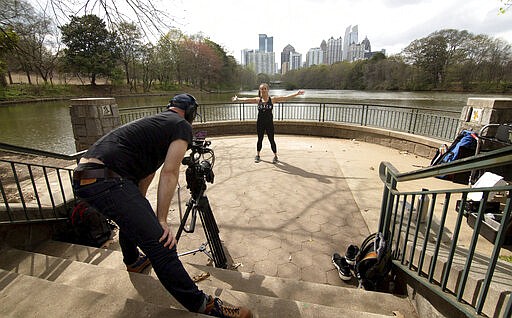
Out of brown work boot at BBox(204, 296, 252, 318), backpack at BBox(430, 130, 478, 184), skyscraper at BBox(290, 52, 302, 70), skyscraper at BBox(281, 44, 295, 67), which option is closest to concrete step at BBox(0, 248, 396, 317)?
brown work boot at BBox(204, 296, 252, 318)

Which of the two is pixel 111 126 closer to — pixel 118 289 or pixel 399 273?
pixel 118 289

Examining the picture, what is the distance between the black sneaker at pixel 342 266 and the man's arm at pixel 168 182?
1.63 m

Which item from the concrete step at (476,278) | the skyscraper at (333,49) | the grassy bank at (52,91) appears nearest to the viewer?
the concrete step at (476,278)

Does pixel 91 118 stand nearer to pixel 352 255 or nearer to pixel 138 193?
pixel 138 193

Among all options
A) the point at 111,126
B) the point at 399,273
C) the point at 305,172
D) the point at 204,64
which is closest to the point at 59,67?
the point at 204,64

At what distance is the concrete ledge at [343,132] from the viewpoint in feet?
20.4

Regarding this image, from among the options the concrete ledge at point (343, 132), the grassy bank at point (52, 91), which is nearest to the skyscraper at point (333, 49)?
the grassy bank at point (52, 91)

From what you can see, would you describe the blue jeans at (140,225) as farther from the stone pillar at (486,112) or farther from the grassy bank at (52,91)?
the grassy bank at (52,91)

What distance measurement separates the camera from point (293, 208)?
138 inches

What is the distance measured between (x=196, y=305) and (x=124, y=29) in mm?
5195

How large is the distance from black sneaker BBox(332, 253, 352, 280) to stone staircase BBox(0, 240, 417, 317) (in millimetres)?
283

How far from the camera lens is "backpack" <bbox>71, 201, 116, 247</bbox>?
8.87 ft

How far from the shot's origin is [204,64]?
44312 mm

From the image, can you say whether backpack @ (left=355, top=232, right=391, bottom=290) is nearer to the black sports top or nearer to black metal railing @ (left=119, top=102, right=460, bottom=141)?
the black sports top
